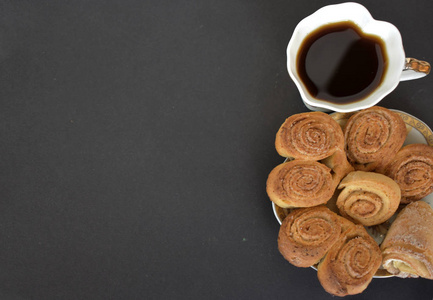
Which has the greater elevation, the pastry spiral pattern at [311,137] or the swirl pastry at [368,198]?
the pastry spiral pattern at [311,137]

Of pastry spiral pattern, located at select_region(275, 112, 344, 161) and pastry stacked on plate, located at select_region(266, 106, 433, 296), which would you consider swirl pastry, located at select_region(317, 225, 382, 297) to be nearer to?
pastry stacked on plate, located at select_region(266, 106, 433, 296)

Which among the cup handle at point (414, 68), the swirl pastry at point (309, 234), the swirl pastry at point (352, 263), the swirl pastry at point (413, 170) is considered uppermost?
the cup handle at point (414, 68)

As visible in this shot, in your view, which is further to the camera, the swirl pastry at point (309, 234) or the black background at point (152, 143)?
the black background at point (152, 143)

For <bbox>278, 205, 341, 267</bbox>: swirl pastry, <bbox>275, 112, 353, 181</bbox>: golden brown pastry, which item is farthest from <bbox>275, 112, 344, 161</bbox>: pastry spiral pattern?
<bbox>278, 205, 341, 267</bbox>: swirl pastry

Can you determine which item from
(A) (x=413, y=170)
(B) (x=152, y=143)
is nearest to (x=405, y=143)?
(A) (x=413, y=170)

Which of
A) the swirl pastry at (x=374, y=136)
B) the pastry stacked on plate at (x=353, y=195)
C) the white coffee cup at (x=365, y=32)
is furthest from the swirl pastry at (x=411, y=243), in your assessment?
the white coffee cup at (x=365, y=32)

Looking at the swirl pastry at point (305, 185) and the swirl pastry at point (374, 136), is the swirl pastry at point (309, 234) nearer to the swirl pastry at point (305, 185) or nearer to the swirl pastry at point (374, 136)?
the swirl pastry at point (305, 185)
